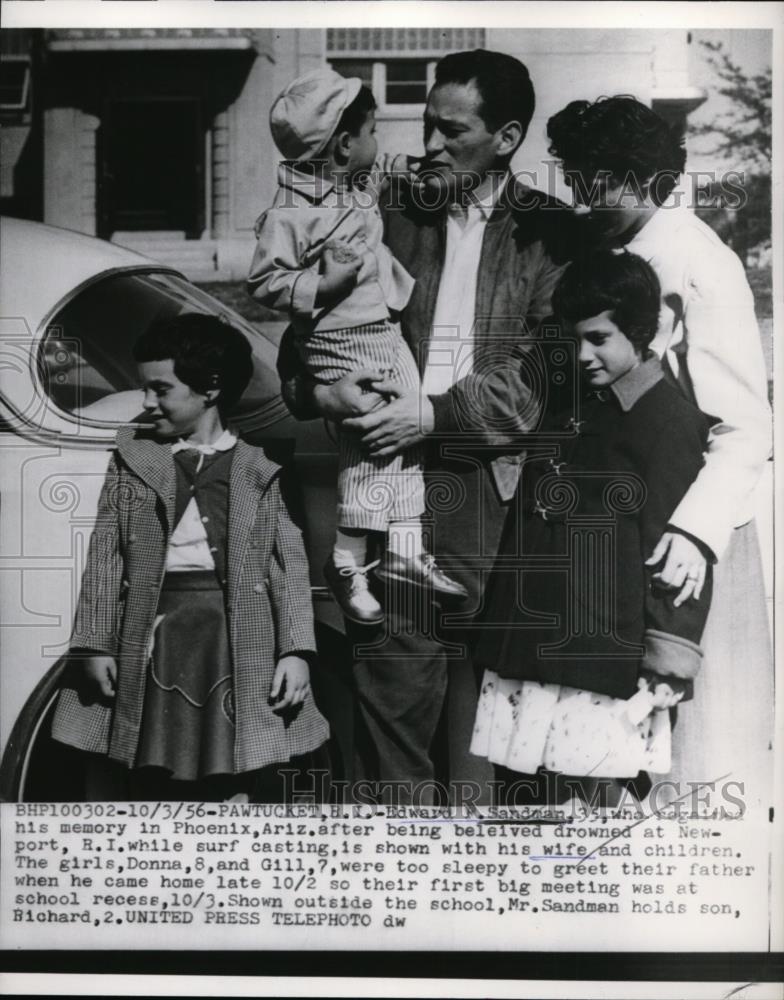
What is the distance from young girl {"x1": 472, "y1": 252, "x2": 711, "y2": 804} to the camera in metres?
4.29

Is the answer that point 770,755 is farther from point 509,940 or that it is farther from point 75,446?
point 75,446

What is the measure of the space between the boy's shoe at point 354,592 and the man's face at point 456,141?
1.32 meters

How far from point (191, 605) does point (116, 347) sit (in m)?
0.92

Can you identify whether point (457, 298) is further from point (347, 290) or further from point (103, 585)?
point (103, 585)

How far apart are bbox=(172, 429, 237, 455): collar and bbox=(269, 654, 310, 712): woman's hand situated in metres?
0.74

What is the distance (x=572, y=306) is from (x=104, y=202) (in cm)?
164

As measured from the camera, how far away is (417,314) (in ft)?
14.3

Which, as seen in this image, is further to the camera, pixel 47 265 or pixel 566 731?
pixel 47 265

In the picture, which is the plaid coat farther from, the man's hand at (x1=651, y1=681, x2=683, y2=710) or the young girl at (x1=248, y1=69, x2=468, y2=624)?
the man's hand at (x1=651, y1=681, x2=683, y2=710)

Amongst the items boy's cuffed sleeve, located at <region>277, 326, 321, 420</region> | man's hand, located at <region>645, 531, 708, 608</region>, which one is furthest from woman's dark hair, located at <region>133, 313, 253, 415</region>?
man's hand, located at <region>645, 531, 708, 608</region>

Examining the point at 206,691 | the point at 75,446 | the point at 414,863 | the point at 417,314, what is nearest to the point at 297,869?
the point at 414,863

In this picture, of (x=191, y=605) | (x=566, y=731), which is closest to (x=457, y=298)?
(x=191, y=605)

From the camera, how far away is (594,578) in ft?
14.1

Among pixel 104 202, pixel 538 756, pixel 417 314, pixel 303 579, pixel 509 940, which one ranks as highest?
pixel 104 202
